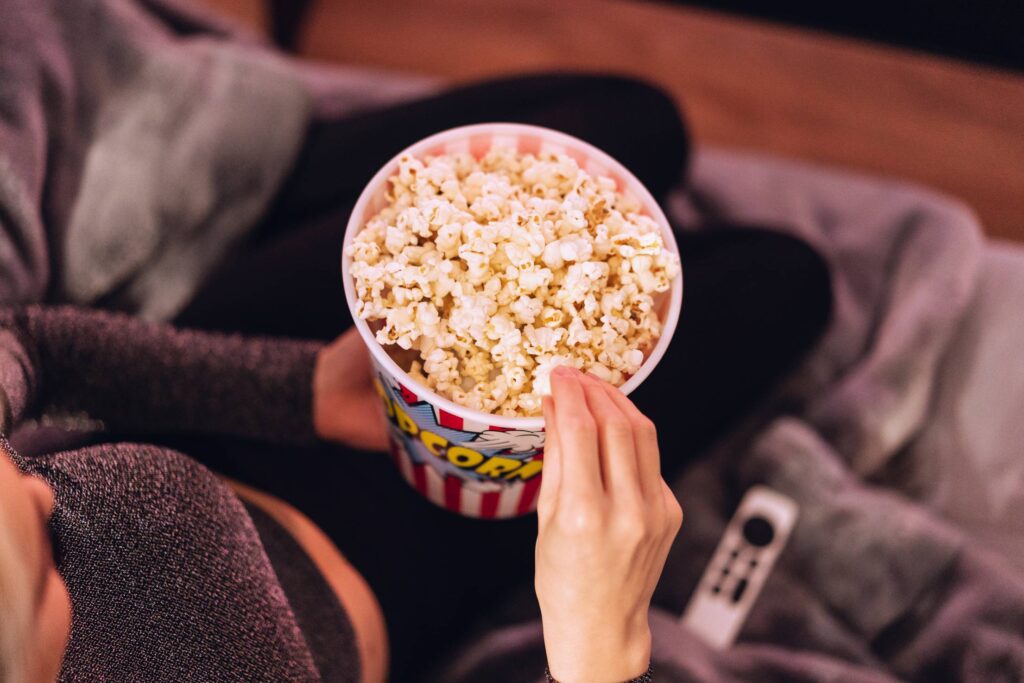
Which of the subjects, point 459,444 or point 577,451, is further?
point 459,444

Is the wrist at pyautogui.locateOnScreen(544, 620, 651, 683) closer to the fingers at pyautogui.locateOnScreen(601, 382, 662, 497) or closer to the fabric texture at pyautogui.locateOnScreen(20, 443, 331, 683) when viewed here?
the fingers at pyautogui.locateOnScreen(601, 382, 662, 497)

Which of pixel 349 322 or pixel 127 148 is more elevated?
pixel 127 148

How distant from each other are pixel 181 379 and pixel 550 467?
0.55 metres

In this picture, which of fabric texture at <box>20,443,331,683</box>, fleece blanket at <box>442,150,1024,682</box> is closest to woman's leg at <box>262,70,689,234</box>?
fleece blanket at <box>442,150,1024,682</box>

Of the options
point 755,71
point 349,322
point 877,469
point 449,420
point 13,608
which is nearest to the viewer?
point 13,608

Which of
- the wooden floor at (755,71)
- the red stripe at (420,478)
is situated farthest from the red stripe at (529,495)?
the wooden floor at (755,71)

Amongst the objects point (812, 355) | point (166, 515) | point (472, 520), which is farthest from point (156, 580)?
point (812, 355)

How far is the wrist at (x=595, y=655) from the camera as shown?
0.59 metres

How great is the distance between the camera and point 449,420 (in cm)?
63

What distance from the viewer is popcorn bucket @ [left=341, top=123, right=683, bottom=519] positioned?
1.98 ft

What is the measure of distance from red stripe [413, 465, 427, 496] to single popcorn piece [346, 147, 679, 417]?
0.23 m

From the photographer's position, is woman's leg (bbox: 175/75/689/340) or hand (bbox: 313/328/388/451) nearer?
hand (bbox: 313/328/388/451)

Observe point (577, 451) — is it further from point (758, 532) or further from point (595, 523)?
point (758, 532)

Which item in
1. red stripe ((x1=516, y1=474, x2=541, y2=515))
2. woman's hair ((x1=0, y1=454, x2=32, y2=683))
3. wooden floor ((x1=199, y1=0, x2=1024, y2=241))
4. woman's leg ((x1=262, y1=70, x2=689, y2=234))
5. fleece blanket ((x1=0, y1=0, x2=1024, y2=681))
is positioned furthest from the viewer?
wooden floor ((x1=199, y1=0, x2=1024, y2=241))
